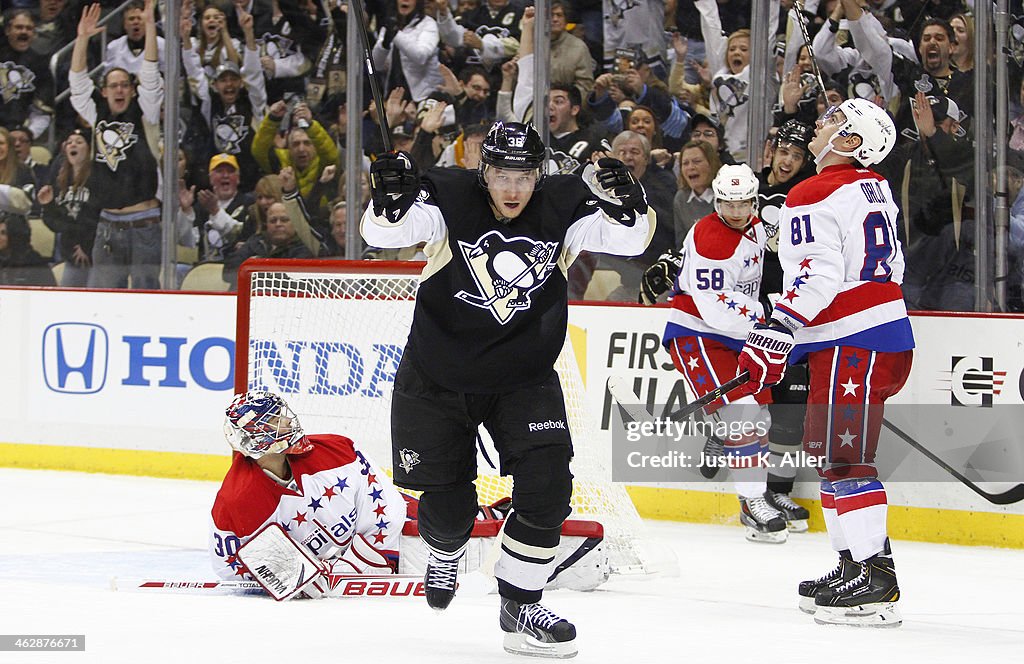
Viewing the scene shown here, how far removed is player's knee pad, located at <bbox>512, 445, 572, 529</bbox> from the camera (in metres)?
3.42

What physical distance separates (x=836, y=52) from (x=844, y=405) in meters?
2.73

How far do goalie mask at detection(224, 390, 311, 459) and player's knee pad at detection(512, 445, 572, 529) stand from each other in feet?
3.38

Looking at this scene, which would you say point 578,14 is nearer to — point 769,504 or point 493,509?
point 769,504

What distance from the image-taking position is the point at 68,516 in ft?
19.5

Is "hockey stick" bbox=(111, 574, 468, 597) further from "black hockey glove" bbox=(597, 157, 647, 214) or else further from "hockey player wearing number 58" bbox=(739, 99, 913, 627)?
"black hockey glove" bbox=(597, 157, 647, 214)

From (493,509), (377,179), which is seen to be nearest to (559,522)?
(377,179)

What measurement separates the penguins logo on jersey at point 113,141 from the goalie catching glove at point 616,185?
198 inches

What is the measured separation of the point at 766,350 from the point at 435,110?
12.1ft

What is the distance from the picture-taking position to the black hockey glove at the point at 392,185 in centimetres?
327

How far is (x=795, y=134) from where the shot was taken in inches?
239

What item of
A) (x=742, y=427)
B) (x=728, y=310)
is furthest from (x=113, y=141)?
(x=742, y=427)

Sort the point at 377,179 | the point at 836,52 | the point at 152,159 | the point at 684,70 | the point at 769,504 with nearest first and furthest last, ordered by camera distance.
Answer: the point at 377,179 → the point at 769,504 → the point at 836,52 → the point at 684,70 → the point at 152,159

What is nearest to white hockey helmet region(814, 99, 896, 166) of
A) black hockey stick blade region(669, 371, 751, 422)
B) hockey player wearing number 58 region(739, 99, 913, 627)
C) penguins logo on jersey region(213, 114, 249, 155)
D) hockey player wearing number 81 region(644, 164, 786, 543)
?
hockey player wearing number 58 region(739, 99, 913, 627)

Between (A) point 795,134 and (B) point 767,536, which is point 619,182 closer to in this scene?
(B) point 767,536
